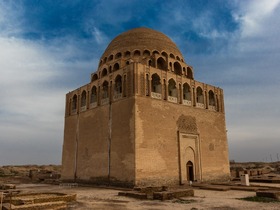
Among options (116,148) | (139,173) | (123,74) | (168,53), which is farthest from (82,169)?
(168,53)

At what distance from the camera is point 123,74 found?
2061cm

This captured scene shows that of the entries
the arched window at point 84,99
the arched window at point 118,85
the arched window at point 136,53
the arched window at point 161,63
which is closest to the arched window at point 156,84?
the arched window at point 118,85

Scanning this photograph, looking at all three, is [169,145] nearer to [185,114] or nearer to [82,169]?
[185,114]

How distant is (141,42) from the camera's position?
26.0 meters

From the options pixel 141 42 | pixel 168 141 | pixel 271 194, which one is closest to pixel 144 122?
pixel 168 141

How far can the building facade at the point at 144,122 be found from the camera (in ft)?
62.0

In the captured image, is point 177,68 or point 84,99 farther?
point 177,68

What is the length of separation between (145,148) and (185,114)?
18.0 feet

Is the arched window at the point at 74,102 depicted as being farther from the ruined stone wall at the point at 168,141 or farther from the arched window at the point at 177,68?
the arched window at the point at 177,68

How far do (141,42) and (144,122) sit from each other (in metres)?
10.2

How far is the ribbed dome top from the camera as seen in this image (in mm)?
25828

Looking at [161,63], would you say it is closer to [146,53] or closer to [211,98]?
[146,53]

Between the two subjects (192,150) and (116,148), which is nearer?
(116,148)

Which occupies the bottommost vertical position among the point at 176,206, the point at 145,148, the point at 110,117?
the point at 176,206
